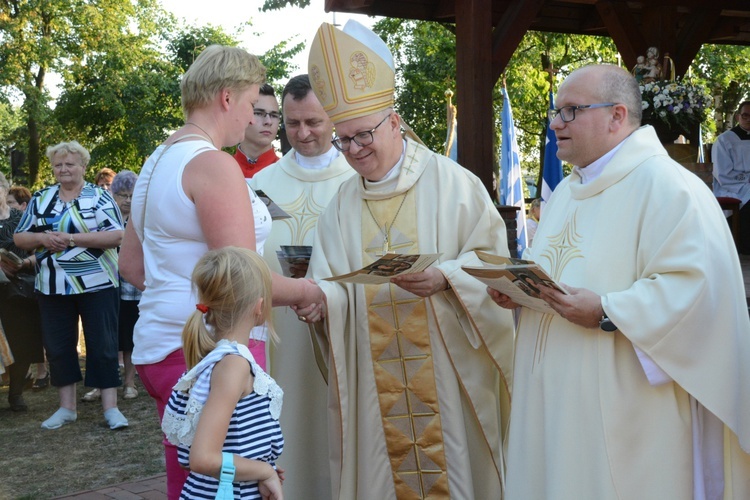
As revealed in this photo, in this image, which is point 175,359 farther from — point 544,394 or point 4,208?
point 4,208

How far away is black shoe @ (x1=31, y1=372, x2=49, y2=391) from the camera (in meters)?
8.96

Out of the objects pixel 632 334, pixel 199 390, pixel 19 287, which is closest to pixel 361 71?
pixel 632 334

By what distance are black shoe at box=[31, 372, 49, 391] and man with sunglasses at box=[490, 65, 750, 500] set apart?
6.72 metres

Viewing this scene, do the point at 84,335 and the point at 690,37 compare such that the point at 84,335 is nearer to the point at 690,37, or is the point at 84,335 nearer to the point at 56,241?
the point at 56,241

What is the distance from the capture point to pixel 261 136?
4.82 metres

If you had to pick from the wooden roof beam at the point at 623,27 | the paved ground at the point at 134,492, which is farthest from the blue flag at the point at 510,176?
the paved ground at the point at 134,492

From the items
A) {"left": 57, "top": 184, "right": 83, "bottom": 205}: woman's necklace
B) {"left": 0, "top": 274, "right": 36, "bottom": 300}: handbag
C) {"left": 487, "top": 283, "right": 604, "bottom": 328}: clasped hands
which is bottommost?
{"left": 0, "top": 274, "right": 36, "bottom": 300}: handbag

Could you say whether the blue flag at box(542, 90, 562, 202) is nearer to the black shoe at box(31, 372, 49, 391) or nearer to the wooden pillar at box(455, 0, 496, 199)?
the wooden pillar at box(455, 0, 496, 199)

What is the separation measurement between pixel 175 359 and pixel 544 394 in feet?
4.48

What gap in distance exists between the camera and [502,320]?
388 centimetres

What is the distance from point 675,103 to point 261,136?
13.7ft

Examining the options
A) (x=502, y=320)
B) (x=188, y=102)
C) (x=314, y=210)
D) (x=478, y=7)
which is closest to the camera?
(x=188, y=102)

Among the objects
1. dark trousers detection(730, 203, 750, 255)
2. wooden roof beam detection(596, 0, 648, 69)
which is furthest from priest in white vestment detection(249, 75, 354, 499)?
wooden roof beam detection(596, 0, 648, 69)

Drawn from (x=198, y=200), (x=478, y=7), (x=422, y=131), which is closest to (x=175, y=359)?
(x=198, y=200)
